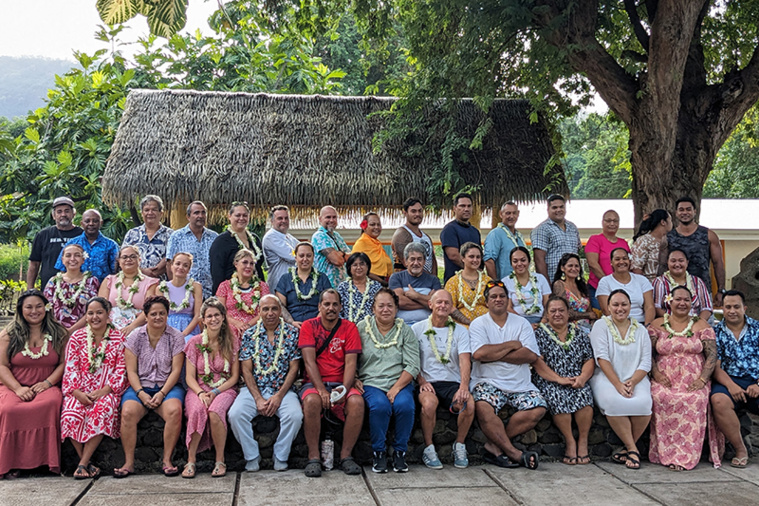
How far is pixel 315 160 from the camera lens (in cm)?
991

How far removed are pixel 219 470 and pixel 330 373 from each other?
113cm

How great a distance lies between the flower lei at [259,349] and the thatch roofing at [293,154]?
3968 mm

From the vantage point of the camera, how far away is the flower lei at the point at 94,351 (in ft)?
18.2

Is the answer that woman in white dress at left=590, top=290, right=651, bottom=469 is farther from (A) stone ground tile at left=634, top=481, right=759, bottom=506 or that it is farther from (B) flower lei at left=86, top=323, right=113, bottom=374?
(B) flower lei at left=86, top=323, right=113, bottom=374

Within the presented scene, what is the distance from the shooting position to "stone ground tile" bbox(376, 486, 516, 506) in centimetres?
480

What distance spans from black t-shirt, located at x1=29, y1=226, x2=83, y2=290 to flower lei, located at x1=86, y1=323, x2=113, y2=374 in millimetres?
1461

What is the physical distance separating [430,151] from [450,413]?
4.98m

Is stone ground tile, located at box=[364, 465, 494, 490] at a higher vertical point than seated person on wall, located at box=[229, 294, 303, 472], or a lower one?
lower

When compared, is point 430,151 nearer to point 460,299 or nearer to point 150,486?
point 460,299

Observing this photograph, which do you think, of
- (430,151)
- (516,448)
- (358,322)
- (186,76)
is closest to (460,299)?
(358,322)

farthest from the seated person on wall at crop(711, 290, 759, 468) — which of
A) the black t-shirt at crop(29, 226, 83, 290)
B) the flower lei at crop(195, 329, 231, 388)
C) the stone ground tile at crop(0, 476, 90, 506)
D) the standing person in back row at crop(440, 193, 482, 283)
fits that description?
the black t-shirt at crop(29, 226, 83, 290)

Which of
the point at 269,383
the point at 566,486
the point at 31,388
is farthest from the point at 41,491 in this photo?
the point at 566,486

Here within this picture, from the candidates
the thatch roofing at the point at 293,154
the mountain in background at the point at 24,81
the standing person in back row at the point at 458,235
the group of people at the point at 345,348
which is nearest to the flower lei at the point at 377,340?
the group of people at the point at 345,348

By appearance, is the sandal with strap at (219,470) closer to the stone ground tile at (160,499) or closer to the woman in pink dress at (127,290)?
the stone ground tile at (160,499)
